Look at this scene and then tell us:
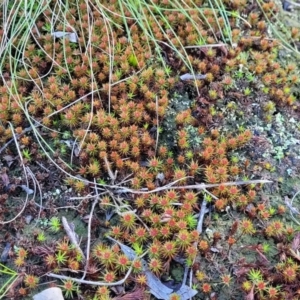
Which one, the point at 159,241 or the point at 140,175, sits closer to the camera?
the point at 159,241

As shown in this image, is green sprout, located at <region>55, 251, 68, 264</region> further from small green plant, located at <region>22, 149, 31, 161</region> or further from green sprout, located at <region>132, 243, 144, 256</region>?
small green plant, located at <region>22, 149, 31, 161</region>

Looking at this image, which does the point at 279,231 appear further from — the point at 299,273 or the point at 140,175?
the point at 140,175

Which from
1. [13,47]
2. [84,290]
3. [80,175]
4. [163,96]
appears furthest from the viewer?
[13,47]

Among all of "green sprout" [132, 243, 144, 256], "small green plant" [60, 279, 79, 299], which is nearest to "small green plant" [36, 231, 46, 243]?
"small green plant" [60, 279, 79, 299]

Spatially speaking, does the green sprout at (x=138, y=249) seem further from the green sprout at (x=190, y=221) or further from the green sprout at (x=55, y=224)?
the green sprout at (x=55, y=224)

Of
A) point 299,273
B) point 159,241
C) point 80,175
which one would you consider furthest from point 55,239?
point 299,273

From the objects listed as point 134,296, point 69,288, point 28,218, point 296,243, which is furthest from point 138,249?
point 296,243

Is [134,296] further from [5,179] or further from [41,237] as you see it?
[5,179]
